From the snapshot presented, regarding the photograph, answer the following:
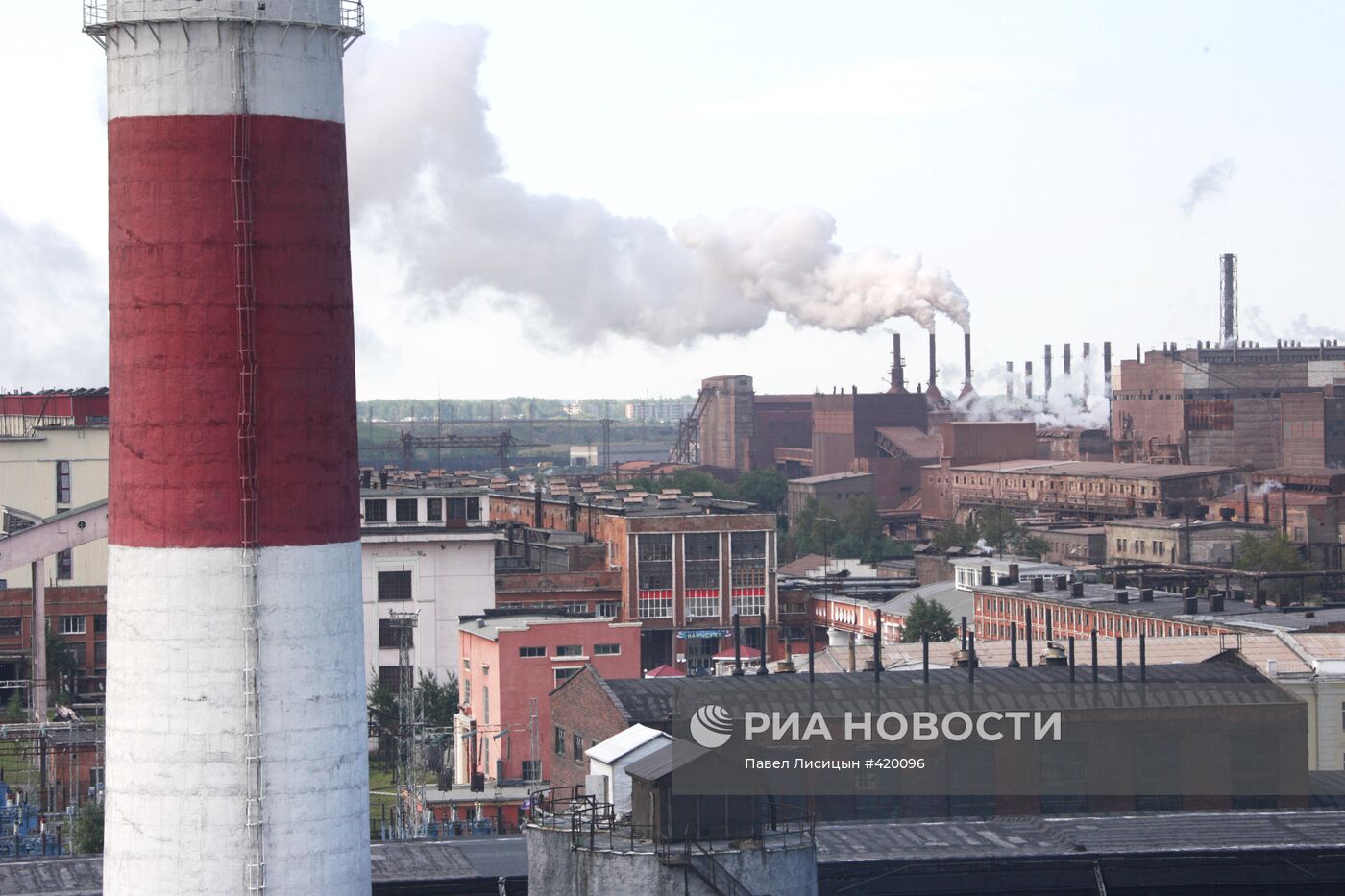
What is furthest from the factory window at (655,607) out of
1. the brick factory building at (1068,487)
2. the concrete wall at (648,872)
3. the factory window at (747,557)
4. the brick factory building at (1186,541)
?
the concrete wall at (648,872)

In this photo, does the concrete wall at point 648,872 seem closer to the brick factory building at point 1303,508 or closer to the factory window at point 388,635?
the factory window at point 388,635

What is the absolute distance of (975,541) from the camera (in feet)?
442

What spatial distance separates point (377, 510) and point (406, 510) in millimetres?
1106

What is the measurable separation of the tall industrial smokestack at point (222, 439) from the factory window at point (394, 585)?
5783 cm

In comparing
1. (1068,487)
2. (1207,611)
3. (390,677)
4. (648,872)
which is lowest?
(390,677)

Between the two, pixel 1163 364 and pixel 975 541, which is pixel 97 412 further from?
pixel 1163 364

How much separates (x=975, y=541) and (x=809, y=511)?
86.6ft

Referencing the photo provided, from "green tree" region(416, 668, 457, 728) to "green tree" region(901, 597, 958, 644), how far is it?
22054 mm

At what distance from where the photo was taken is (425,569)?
3051 inches

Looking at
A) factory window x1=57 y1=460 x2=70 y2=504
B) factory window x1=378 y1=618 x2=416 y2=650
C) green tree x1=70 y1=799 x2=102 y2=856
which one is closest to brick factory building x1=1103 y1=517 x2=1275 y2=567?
factory window x1=378 y1=618 x2=416 y2=650

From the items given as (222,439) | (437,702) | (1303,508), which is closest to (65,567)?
(437,702)

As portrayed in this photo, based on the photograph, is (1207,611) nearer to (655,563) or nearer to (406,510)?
(655,563)

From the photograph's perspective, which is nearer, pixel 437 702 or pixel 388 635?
pixel 437 702

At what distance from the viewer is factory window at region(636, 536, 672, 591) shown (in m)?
92.2
